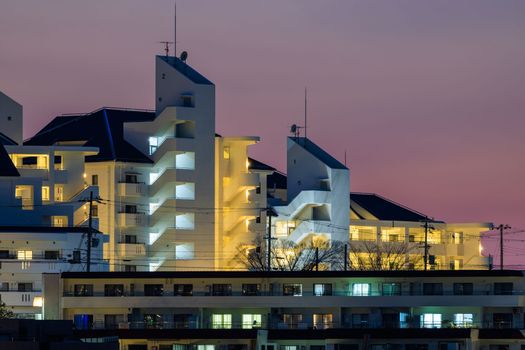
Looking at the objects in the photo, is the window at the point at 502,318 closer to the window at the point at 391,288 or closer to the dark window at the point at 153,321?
the window at the point at 391,288

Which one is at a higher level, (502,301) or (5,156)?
(5,156)

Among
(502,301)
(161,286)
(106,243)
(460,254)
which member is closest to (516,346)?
(502,301)

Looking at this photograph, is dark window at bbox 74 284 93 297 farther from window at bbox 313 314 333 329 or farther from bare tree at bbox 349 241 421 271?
bare tree at bbox 349 241 421 271

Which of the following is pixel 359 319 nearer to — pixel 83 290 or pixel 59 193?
pixel 83 290

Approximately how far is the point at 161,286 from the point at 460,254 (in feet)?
188

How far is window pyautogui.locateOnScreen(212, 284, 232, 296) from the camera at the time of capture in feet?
378

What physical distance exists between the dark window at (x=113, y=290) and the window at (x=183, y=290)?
2.94m

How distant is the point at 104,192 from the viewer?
5655 inches

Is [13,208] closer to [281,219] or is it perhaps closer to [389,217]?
[281,219]

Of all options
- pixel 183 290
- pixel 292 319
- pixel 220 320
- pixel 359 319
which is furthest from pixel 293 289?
pixel 183 290

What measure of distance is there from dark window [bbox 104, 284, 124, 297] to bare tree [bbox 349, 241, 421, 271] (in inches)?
1528

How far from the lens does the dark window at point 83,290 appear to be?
11444 cm

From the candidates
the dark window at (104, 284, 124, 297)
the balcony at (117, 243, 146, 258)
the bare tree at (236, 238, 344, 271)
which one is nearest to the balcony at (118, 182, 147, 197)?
the balcony at (117, 243, 146, 258)

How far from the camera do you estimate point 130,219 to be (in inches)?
5655
